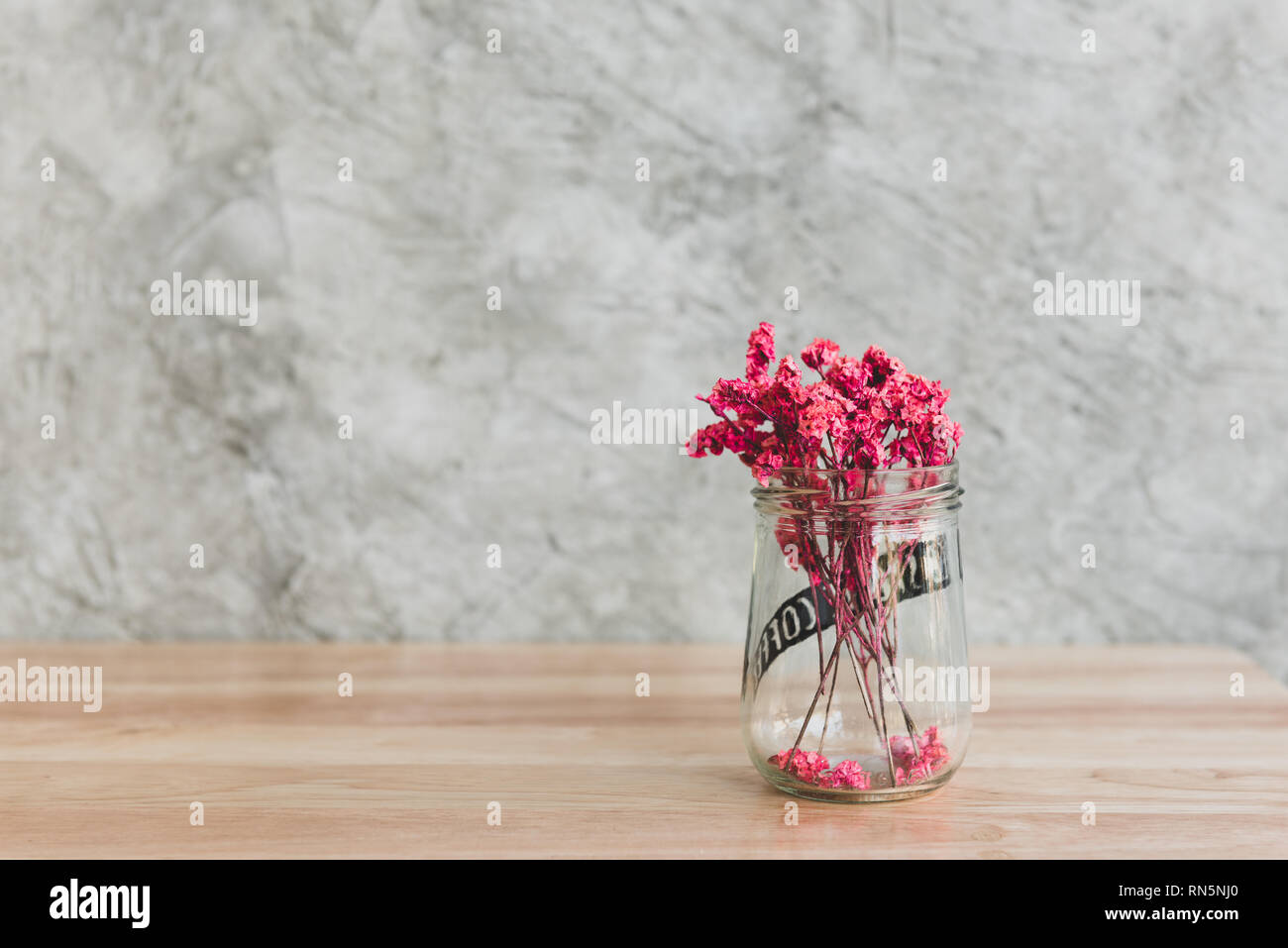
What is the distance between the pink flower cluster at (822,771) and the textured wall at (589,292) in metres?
0.57

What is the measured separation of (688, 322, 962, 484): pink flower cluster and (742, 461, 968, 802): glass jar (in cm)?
2

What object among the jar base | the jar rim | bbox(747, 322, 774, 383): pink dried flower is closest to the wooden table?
the jar base

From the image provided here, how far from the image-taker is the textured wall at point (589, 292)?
4.37ft

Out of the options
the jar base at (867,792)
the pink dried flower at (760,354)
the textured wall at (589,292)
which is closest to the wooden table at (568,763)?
the jar base at (867,792)

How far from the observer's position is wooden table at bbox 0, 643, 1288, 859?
0.74 metres

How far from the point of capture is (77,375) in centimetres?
141

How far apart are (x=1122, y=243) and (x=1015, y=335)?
0.17 meters

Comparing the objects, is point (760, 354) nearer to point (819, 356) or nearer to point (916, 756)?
point (819, 356)
